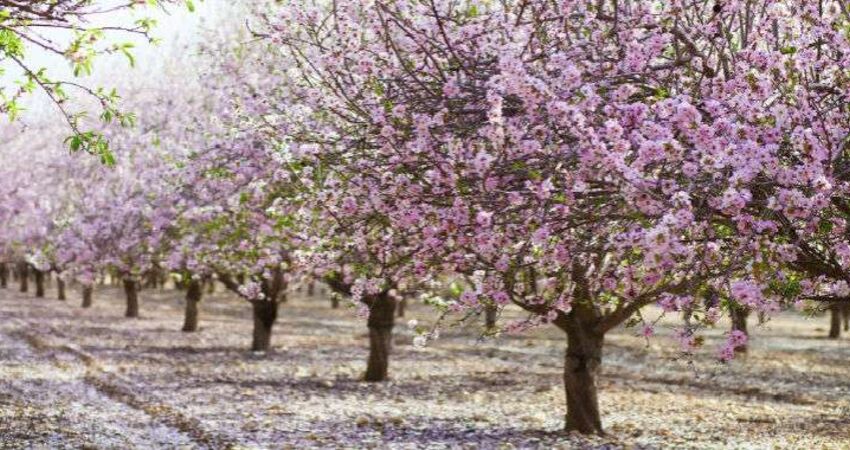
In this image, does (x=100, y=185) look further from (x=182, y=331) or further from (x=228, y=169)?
(x=228, y=169)

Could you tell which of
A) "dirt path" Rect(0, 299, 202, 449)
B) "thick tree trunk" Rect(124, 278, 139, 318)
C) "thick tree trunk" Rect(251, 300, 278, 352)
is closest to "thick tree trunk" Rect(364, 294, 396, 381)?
"dirt path" Rect(0, 299, 202, 449)

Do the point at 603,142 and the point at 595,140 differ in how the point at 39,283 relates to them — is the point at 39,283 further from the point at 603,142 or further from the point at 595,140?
the point at 595,140

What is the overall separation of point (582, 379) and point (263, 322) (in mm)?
17982

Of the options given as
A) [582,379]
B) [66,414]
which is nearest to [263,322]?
[66,414]

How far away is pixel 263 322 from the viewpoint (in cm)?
3391

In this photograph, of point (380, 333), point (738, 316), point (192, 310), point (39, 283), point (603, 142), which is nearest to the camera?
point (603, 142)

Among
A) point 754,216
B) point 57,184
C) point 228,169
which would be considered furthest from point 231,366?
point 57,184

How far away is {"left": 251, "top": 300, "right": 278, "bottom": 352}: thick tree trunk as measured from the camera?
33500 millimetres

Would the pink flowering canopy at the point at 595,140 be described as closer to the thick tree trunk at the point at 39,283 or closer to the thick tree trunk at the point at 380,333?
the thick tree trunk at the point at 380,333

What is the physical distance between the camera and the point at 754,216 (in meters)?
8.12

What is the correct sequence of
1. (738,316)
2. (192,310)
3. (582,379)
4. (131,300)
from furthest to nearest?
(131,300) → (192,310) → (738,316) → (582,379)

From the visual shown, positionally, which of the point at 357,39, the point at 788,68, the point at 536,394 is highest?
the point at 357,39

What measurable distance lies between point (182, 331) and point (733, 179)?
38.1m

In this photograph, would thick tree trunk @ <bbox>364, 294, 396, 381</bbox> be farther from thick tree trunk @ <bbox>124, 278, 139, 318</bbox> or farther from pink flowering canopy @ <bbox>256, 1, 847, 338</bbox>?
thick tree trunk @ <bbox>124, 278, 139, 318</bbox>
